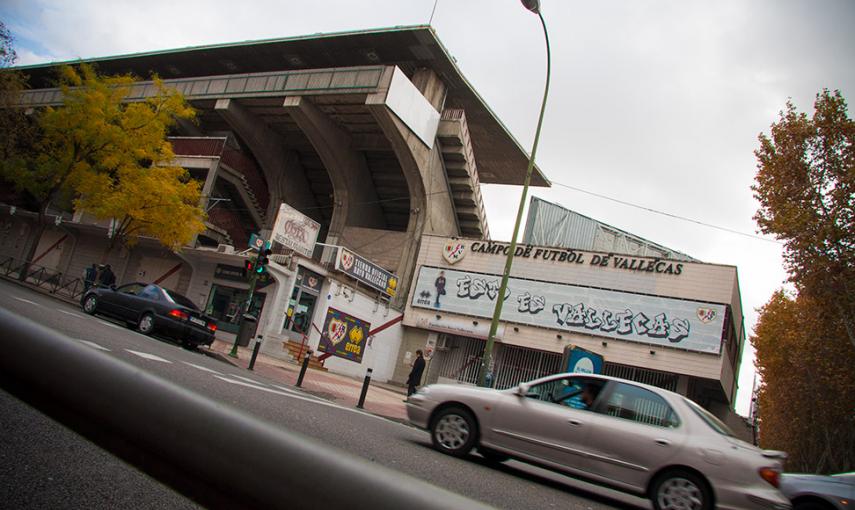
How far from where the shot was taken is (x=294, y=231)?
81.8 ft

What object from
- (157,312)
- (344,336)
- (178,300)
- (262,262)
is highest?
(262,262)

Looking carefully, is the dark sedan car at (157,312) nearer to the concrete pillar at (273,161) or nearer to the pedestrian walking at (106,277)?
the pedestrian walking at (106,277)

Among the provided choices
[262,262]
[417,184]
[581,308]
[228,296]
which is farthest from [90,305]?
[581,308]

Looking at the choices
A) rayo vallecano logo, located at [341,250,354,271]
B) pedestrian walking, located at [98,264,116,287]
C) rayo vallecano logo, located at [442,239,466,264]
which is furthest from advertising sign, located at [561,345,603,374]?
pedestrian walking, located at [98,264,116,287]

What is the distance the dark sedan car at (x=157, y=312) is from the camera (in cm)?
1516

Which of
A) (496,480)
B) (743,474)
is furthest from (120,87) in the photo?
(743,474)

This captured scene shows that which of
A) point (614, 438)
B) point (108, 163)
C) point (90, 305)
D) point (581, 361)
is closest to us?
point (614, 438)

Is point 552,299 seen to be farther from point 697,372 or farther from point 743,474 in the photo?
point 743,474

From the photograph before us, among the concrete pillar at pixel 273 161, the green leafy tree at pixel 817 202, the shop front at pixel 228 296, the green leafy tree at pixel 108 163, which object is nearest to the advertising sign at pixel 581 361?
the green leafy tree at pixel 817 202

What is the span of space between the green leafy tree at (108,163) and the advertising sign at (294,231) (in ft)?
13.5

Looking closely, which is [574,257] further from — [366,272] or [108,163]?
[108,163]

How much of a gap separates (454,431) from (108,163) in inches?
844

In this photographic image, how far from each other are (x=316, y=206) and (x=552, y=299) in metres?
17.9

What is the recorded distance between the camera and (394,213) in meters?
36.2
